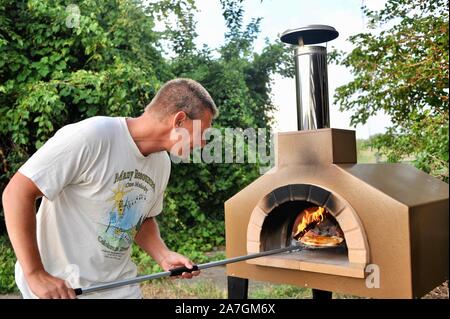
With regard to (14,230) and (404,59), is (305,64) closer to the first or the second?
(404,59)

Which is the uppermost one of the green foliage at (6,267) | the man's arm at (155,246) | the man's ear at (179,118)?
the man's ear at (179,118)

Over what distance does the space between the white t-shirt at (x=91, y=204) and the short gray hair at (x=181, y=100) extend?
168 millimetres

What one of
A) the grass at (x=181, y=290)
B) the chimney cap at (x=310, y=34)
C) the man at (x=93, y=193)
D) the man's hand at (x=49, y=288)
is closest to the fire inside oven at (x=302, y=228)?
the man at (x=93, y=193)

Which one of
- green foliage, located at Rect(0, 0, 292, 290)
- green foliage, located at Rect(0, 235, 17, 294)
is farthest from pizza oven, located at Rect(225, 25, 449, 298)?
green foliage, located at Rect(0, 235, 17, 294)

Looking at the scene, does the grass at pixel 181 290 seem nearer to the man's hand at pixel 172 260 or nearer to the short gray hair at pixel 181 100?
the man's hand at pixel 172 260

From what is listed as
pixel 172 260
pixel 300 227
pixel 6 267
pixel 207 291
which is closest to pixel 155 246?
pixel 172 260

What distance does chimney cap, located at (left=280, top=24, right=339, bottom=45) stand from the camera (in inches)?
92.5

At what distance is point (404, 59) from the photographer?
3320 millimetres

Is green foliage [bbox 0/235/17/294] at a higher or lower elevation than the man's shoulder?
lower

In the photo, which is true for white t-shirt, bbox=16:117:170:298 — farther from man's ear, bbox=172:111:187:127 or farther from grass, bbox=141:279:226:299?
grass, bbox=141:279:226:299

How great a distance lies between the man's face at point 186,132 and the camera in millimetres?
1744

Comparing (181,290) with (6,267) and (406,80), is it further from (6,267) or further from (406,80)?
(406,80)

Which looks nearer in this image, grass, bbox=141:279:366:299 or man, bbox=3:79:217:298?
man, bbox=3:79:217:298
